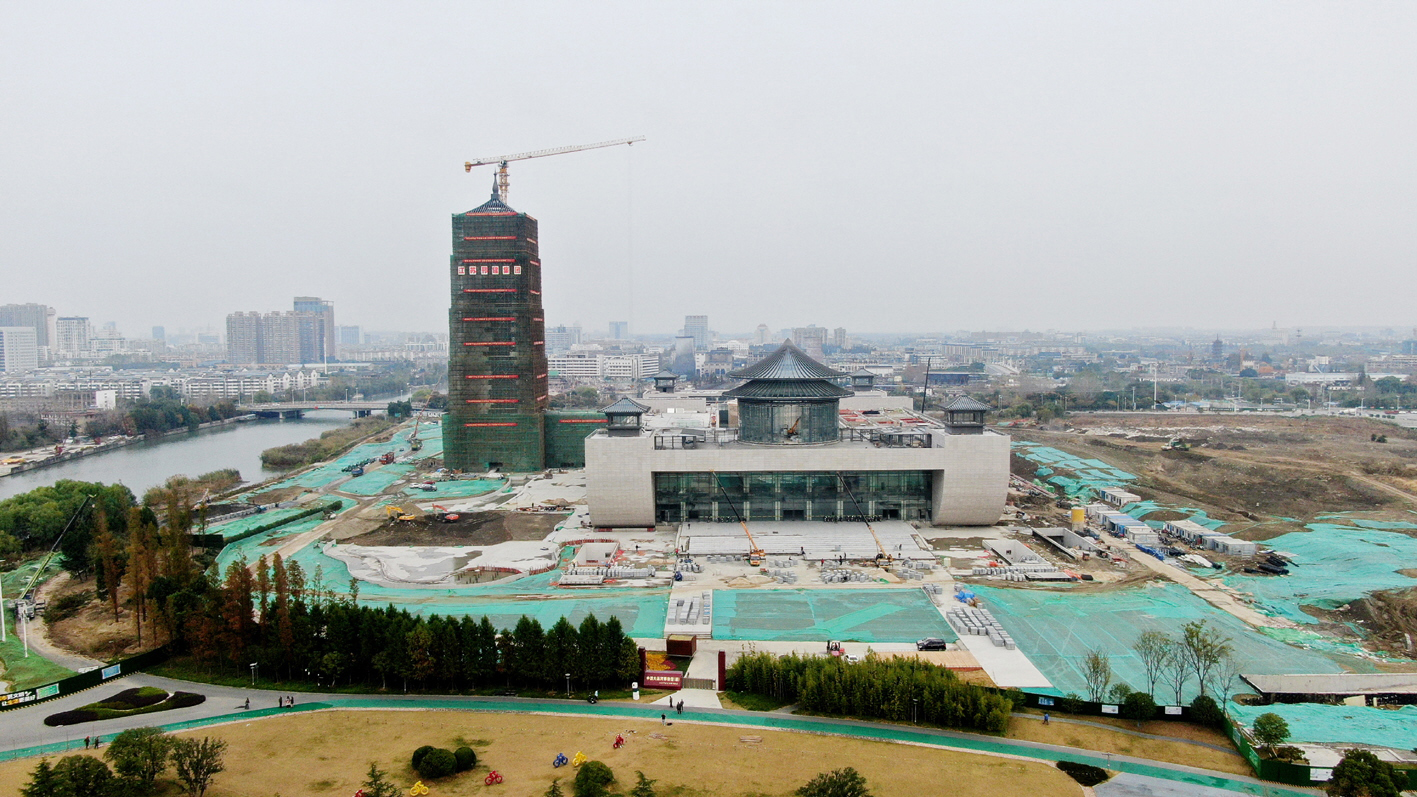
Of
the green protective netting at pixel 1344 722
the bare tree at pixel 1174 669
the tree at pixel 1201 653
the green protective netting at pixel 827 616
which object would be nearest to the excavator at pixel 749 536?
the green protective netting at pixel 827 616

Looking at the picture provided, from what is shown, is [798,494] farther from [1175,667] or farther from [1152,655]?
[1175,667]

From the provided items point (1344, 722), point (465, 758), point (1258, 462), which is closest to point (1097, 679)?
point (1344, 722)

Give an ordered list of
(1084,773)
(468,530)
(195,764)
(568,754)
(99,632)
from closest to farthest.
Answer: (195,764) → (1084,773) → (568,754) → (99,632) → (468,530)

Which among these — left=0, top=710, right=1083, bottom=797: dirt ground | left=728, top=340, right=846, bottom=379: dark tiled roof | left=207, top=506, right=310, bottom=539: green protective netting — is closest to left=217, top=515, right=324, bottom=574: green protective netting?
left=207, top=506, right=310, bottom=539: green protective netting

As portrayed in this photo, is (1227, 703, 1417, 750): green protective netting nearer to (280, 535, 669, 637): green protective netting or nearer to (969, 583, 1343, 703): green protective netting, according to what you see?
(969, 583, 1343, 703): green protective netting

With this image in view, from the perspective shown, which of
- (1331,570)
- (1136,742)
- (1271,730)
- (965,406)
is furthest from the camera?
(965,406)

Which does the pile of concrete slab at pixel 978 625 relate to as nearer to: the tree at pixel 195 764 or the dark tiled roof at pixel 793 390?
the dark tiled roof at pixel 793 390
